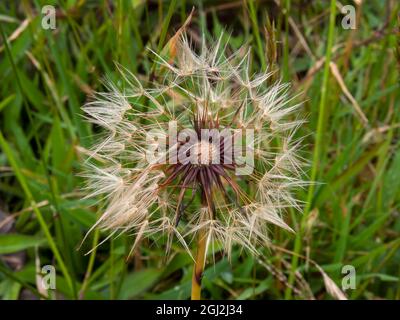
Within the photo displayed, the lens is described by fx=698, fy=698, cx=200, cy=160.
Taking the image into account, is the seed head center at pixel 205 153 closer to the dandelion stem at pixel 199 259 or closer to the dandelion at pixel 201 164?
the dandelion at pixel 201 164

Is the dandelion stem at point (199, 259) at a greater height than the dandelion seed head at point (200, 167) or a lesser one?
lesser

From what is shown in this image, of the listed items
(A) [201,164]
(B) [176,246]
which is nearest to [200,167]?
(A) [201,164]

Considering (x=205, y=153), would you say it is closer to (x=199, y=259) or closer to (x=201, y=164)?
(x=201, y=164)

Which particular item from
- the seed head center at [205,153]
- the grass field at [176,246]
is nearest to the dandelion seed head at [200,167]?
the seed head center at [205,153]

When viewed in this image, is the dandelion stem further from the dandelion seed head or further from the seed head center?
the seed head center

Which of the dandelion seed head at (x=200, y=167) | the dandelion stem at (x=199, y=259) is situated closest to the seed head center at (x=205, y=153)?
the dandelion seed head at (x=200, y=167)

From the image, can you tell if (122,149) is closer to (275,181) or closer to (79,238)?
(275,181)

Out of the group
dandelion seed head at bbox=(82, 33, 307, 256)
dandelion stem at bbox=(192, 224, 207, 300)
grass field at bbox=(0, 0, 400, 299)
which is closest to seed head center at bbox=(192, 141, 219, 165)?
dandelion seed head at bbox=(82, 33, 307, 256)

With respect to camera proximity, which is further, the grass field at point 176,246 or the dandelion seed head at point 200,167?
the grass field at point 176,246

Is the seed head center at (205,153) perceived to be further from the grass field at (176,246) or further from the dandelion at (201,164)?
the grass field at (176,246)

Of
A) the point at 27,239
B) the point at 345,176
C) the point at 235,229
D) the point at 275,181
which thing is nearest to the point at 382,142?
the point at 345,176
